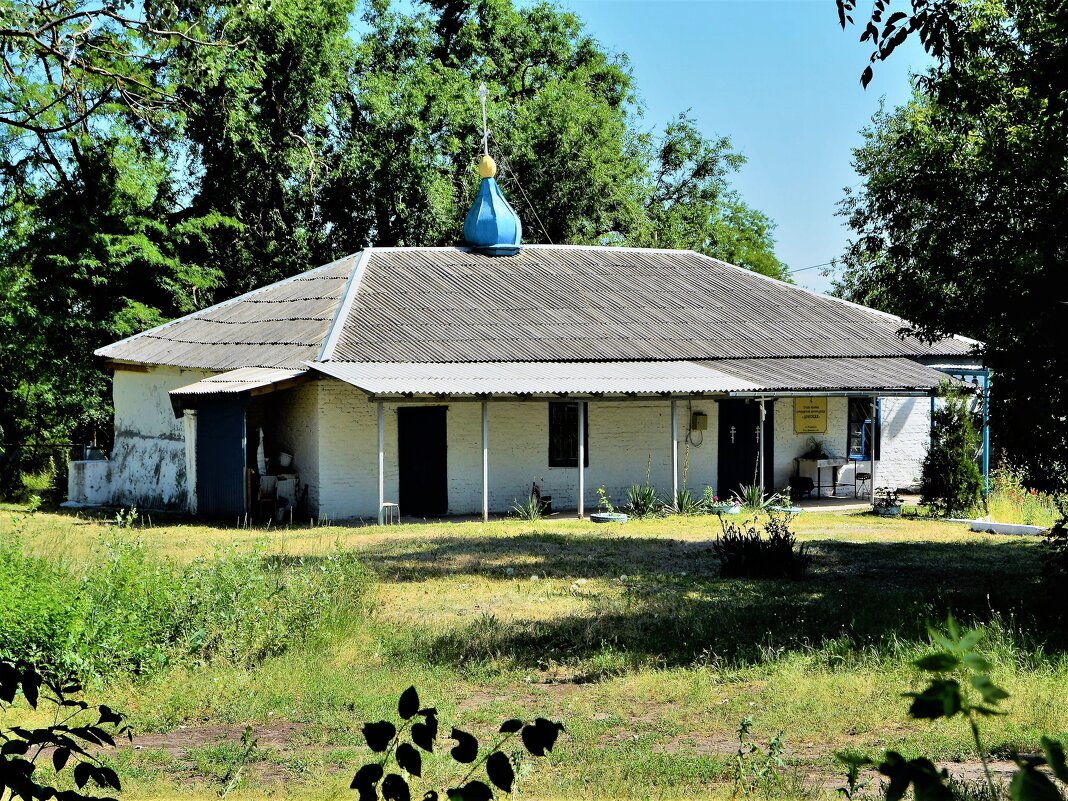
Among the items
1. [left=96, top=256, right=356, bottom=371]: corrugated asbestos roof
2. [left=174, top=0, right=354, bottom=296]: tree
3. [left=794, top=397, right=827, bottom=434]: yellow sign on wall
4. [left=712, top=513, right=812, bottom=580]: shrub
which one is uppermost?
[left=174, top=0, right=354, bottom=296]: tree

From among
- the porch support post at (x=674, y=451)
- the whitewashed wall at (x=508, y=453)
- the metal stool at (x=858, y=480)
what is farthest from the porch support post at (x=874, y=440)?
the porch support post at (x=674, y=451)

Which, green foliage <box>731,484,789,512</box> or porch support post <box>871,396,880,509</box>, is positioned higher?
porch support post <box>871,396,880,509</box>

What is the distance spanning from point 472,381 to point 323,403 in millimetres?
2786

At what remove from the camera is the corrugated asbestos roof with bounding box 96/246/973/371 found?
22766mm

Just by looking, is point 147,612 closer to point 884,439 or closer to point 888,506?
point 888,506

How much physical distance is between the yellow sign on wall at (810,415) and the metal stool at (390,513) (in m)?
9.18

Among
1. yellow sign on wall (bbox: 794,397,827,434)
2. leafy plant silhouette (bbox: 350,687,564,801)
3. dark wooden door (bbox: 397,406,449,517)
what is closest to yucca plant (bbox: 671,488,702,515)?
yellow sign on wall (bbox: 794,397,827,434)

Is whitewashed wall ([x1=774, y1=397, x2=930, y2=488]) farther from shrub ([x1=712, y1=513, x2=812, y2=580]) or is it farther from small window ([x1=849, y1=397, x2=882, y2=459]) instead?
shrub ([x1=712, y1=513, x2=812, y2=580])

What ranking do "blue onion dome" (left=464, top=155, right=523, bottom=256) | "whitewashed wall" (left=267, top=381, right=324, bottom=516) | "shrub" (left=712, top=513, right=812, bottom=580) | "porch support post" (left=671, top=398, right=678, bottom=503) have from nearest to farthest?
"shrub" (left=712, top=513, right=812, bottom=580) → "whitewashed wall" (left=267, top=381, right=324, bottom=516) → "porch support post" (left=671, top=398, right=678, bottom=503) → "blue onion dome" (left=464, top=155, right=523, bottom=256)

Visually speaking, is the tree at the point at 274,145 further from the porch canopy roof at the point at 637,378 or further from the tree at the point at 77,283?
the porch canopy roof at the point at 637,378

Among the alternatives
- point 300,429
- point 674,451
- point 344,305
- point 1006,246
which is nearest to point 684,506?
point 674,451

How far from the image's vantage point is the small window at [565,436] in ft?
75.5

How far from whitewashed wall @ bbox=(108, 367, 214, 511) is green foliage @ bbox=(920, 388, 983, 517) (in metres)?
14.2

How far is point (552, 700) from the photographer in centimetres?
838
